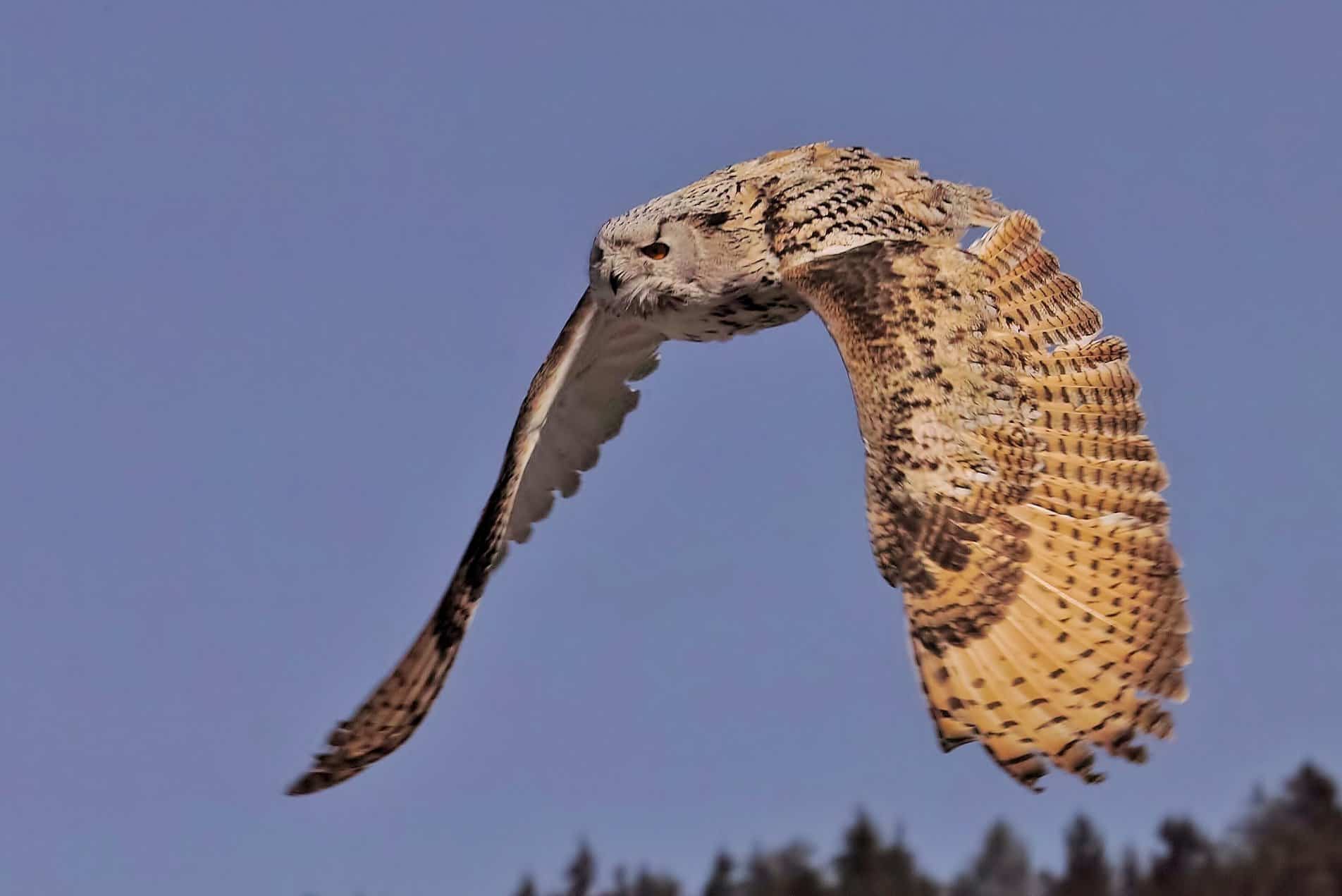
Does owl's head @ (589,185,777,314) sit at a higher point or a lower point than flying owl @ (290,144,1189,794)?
higher

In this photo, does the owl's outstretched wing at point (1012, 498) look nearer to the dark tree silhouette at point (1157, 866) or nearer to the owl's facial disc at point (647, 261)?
the owl's facial disc at point (647, 261)

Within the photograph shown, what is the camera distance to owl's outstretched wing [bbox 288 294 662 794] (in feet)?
36.5

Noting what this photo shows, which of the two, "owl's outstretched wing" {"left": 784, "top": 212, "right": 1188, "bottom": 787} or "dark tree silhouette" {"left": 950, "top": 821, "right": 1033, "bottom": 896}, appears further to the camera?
"dark tree silhouette" {"left": 950, "top": 821, "right": 1033, "bottom": 896}

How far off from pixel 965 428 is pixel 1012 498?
1.07 feet

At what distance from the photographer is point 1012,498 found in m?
9.52

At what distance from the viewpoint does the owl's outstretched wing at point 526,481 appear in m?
11.1

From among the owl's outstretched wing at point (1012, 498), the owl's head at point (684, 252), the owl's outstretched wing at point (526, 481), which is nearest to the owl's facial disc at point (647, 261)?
the owl's head at point (684, 252)

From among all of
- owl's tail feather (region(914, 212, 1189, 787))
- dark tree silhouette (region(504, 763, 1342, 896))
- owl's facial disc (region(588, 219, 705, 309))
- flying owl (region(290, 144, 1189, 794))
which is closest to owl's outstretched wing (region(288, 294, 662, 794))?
flying owl (region(290, 144, 1189, 794))

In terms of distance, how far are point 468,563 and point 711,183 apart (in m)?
2.14

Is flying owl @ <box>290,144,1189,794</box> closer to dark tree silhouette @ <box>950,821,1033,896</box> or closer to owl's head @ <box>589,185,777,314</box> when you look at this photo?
owl's head @ <box>589,185,777,314</box>

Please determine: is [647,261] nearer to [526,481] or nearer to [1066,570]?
[526,481]

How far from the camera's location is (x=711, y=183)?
11.1 m

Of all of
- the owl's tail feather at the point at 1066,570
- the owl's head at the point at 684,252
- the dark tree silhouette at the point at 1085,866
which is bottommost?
the owl's tail feather at the point at 1066,570

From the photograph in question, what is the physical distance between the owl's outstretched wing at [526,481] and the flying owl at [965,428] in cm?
2
